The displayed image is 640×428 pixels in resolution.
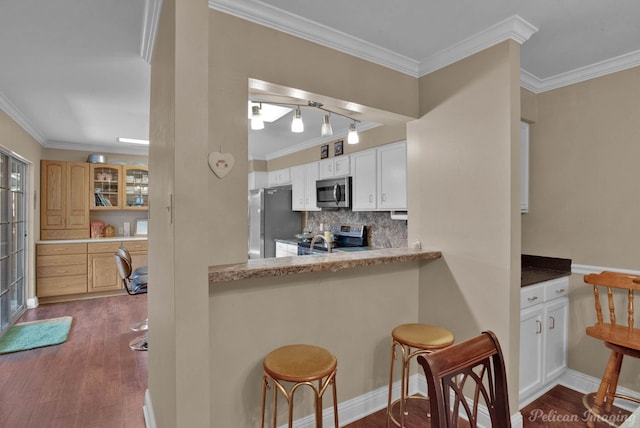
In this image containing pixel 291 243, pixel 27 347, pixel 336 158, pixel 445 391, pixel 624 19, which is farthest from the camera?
pixel 291 243

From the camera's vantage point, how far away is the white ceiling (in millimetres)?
1798

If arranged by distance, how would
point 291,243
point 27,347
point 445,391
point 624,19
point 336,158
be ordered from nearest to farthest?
point 445,391, point 624,19, point 27,347, point 336,158, point 291,243

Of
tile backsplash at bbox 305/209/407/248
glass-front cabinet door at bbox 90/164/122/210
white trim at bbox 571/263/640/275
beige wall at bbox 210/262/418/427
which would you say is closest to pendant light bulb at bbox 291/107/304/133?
beige wall at bbox 210/262/418/427

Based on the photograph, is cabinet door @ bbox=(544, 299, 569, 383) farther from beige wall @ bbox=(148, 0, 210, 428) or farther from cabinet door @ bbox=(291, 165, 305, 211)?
cabinet door @ bbox=(291, 165, 305, 211)

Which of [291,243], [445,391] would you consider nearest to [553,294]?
[445,391]

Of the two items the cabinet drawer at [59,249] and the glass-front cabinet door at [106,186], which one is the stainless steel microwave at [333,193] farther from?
the cabinet drawer at [59,249]

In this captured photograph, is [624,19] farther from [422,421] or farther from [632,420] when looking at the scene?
[422,421]

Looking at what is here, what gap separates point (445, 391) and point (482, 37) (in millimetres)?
2044

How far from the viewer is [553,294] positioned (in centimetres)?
247

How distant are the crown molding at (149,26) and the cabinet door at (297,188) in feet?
9.38

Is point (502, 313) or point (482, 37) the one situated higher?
point (482, 37)

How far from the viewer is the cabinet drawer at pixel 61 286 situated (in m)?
4.71

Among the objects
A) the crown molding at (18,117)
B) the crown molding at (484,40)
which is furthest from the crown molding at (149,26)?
the crown molding at (18,117)

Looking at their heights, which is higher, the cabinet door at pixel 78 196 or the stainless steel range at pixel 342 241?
the cabinet door at pixel 78 196
